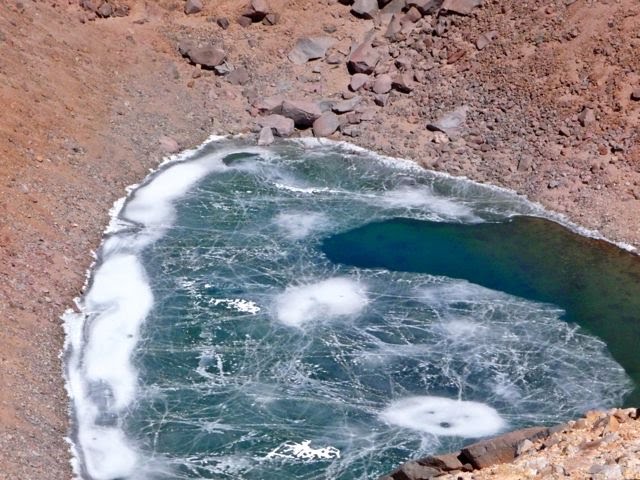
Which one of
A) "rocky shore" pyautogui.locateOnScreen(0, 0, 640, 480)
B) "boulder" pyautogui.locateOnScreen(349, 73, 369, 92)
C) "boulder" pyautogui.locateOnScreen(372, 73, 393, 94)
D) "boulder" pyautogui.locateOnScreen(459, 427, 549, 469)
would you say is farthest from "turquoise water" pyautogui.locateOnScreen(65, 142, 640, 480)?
"boulder" pyautogui.locateOnScreen(459, 427, 549, 469)

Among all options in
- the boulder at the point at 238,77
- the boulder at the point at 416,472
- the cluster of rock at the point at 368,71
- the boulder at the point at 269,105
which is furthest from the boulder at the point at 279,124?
the boulder at the point at 416,472

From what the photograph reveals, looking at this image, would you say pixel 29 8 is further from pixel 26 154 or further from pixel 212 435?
pixel 212 435

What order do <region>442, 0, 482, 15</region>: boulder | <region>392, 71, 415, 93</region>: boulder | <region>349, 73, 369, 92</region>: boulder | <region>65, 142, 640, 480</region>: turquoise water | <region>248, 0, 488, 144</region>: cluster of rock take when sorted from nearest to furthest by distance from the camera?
<region>65, 142, 640, 480</region>: turquoise water
<region>248, 0, 488, 144</region>: cluster of rock
<region>392, 71, 415, 93</region>: boulder
<region>349, 73, 369, 92</region>: boulder
<region>442, 0, 482, 15</region>: boulder

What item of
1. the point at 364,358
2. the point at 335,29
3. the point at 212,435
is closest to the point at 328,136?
the point at 335,29

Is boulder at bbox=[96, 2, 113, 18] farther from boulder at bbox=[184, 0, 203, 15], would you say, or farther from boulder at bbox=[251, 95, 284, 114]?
boulder at bbox=[251, 95, 284, 114]

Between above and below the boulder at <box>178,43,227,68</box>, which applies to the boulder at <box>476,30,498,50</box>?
above

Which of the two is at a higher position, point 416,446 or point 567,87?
point 567,87

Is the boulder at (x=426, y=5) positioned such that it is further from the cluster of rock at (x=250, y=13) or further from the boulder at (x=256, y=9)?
the boulder at (x=256, y=9)
